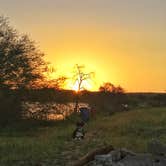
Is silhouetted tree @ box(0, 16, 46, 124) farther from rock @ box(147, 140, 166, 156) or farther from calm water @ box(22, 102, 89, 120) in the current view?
rock @ box(147, 140, 166, 156)

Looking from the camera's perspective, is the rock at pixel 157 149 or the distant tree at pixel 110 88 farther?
the distant tree at pixel 110 88

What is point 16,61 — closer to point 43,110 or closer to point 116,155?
point 43,110

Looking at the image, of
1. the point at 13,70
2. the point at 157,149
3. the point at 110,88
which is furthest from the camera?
the point at 110,88

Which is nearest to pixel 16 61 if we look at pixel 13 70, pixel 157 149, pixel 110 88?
pixel 13 70

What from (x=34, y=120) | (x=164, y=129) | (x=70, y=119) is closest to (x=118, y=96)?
(x=70, y=119)

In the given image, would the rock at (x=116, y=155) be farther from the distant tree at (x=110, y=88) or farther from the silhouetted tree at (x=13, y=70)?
the distant tree at (x=110, y=88)

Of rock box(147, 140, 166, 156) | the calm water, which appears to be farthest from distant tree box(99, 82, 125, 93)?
rock box(147, 140, 166, 156)

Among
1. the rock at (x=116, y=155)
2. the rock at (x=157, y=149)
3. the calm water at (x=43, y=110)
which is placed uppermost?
the calm water at (x=43, y=110)

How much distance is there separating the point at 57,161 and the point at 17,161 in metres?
1.28

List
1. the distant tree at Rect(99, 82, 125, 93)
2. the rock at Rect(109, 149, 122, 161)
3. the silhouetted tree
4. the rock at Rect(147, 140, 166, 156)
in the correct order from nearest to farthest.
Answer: the rock at Rect(109, 149, 122, 161)
the rock at Rect(147, 140, 166, 156)
the silhouetted tree
the distant tree at Rect(99, 82, 125, 93)

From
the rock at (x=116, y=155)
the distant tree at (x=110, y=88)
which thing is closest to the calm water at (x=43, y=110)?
the rock at (x=116, y=155)

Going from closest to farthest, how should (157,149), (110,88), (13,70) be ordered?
(157,149) < (13,70) < (110,88)

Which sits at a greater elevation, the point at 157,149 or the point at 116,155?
the point at 157,149

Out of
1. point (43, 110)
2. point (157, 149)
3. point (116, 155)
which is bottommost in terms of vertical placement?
point (116, 155)
